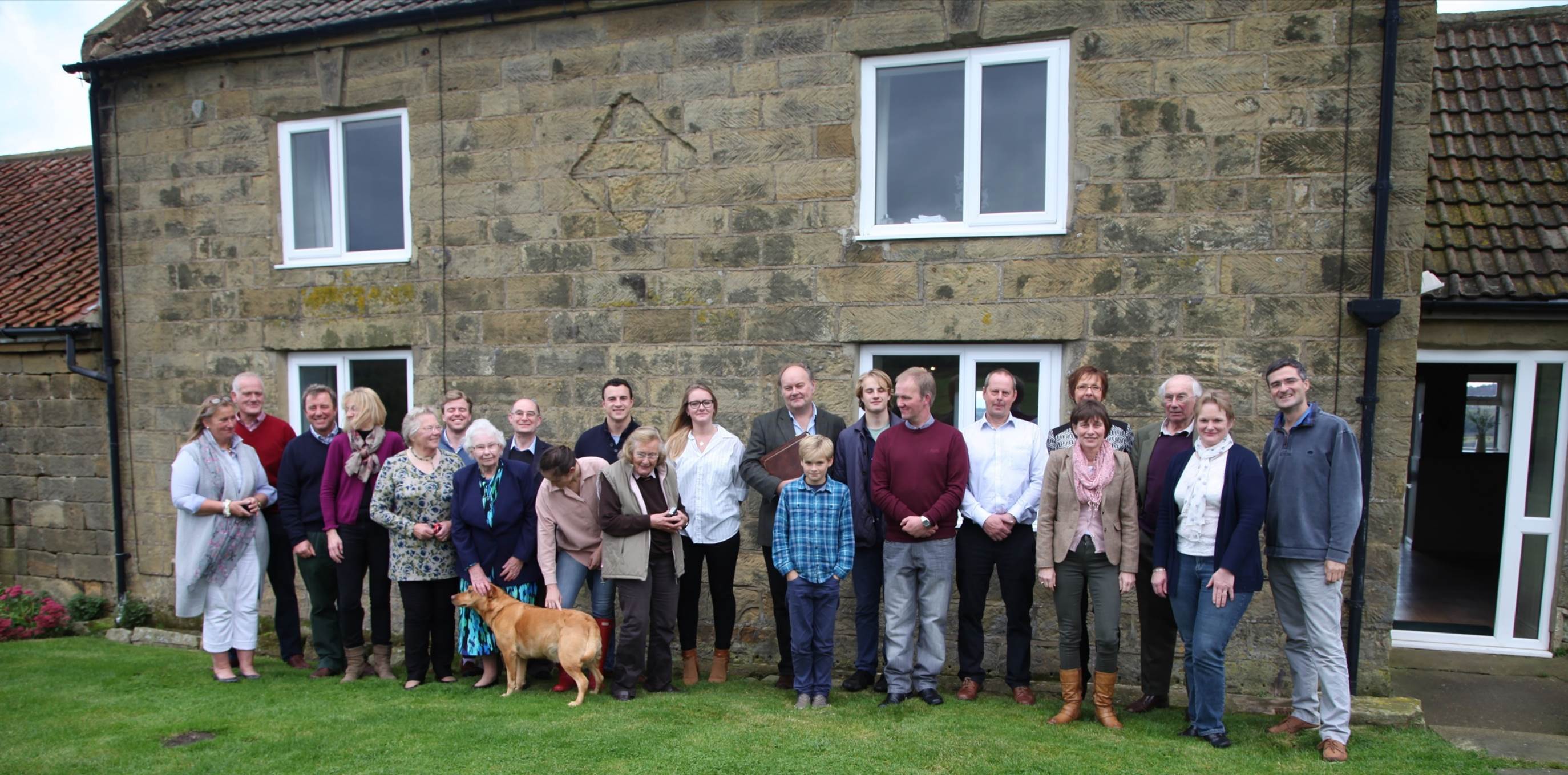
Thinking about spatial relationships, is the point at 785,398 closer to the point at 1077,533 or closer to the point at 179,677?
the point at 1077,533

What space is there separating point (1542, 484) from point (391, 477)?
8372mm

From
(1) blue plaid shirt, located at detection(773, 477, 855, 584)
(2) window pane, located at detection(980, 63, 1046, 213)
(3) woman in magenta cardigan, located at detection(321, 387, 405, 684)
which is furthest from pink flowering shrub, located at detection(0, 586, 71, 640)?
(2) window pane, located at detection(980, 63, 1046, 213)

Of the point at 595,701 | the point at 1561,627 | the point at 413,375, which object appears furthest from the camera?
the point at 413,375

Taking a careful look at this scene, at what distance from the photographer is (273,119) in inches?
306

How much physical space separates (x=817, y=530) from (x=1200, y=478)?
203 cm

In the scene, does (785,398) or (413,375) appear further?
(413,375)

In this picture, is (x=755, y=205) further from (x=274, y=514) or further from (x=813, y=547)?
(x=274, y=514)

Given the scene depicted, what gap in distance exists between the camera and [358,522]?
577 centimetres

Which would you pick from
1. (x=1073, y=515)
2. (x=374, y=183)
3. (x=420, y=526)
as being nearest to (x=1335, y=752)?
(x=1073, y=515)

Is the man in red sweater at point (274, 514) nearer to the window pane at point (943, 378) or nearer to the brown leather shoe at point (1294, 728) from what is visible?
the window pane at point (943, 378)

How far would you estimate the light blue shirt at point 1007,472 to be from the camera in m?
5.22

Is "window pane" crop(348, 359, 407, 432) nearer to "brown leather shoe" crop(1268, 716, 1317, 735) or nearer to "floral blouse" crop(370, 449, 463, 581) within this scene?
"floral blouse" crop(370, 449, 463, 581)

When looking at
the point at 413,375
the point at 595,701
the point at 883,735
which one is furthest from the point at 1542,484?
the point at 413,375

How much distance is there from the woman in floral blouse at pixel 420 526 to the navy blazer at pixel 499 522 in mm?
93
